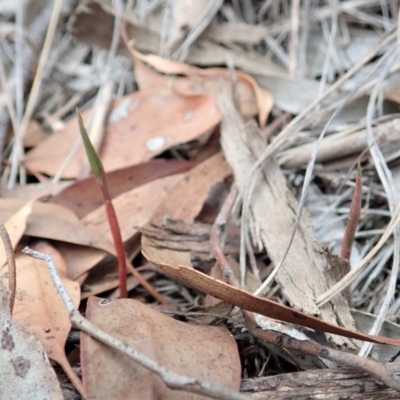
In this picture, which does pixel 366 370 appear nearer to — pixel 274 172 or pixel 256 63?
pixel 274 172

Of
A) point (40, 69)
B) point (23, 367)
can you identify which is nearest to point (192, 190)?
point (23, 367)

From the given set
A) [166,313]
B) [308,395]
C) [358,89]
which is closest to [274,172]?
[358,89]

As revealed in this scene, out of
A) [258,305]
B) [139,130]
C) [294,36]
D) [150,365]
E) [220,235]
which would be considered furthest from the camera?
[294,36]

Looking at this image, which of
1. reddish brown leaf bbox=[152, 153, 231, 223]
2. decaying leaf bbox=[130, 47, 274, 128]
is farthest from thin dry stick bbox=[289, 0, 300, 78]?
reddish brown leaf bbox=[152, 153, 231, 223]

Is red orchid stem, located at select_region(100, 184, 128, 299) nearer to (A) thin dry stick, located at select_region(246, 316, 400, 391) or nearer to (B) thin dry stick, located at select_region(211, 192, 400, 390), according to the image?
(B) thin dry stick, located at select_region(211, 192, 400, 390)

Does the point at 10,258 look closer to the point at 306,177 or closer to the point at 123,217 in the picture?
the point at 123,217

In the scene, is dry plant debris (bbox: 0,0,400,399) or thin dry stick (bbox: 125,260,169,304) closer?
dry plant debris (bbox: 0,0,400,399)

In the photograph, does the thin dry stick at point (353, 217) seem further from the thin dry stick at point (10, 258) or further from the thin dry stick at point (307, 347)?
the thin dry stick at point (10, 258)
